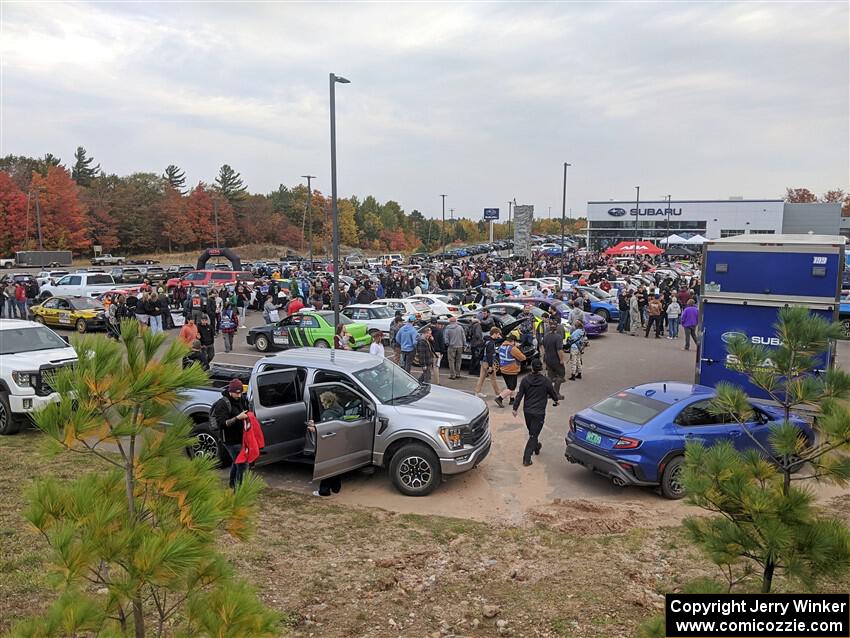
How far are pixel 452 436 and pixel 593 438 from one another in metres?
2.04

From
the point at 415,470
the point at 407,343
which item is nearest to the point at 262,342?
the point at 407,343

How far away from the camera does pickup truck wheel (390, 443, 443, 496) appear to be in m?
8.77

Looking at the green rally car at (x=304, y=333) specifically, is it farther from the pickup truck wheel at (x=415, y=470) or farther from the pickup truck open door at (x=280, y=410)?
the pickup truck wheel at (x=415, y=470)

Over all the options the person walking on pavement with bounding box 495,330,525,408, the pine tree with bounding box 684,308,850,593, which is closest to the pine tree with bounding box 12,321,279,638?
the pine tree with bounding box 684,308,850,593

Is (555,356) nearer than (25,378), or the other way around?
(25,378)

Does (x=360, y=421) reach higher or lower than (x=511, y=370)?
higher

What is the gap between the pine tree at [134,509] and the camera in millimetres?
2574

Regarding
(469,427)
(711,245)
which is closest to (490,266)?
(711,245)

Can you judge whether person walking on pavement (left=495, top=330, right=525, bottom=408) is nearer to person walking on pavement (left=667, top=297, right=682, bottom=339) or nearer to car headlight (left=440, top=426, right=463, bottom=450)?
car headlight (left=440, top=426, right=463, bottom=450)

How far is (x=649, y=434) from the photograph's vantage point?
28.7 feet

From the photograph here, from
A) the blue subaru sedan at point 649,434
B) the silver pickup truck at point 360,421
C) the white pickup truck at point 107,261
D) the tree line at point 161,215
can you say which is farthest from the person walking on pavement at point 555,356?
the white pickup truck at point 107,261

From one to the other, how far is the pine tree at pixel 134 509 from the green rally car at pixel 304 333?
16533 millimetres

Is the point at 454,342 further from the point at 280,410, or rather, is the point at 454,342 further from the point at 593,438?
the point at 280,410

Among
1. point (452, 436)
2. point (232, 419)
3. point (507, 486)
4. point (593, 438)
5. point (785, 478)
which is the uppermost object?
point (785, 478)
